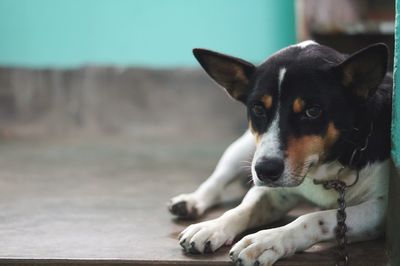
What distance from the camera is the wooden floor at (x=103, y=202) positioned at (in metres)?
2.43

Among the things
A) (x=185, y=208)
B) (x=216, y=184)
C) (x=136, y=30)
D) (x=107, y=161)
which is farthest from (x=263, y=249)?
(x=136, y=30)

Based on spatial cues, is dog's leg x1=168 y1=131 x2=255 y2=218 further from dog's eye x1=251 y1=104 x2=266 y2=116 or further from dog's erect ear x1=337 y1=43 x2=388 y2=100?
dog's erect ear x1=337 y1=43 x2=388 y2=100

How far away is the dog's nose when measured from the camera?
2340 mm

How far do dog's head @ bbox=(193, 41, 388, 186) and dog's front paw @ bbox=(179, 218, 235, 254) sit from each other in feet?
0.79

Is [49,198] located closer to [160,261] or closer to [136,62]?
[160,261]

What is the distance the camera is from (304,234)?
2.39m

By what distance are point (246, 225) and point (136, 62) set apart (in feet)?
10.0

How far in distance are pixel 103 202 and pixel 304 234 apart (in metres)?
1.30

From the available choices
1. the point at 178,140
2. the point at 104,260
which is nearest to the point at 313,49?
the point at 104,260

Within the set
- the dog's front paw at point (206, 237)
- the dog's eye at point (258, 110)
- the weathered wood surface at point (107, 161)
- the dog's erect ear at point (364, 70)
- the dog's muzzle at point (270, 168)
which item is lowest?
the weathered wood surface at point (107, 161)

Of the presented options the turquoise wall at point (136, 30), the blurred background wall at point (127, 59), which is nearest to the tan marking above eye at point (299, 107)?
the blurred background wall at point (127, 59)

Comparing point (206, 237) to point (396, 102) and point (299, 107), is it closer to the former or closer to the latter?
point (299, 107)

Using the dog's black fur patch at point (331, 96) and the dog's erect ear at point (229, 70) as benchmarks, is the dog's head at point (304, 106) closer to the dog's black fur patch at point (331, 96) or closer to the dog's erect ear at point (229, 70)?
the dog's black fur patch at point (331, 96)

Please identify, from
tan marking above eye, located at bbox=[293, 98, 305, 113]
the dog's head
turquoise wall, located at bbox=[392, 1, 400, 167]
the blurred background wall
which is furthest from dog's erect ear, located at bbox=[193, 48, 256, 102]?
the blurred background wall
